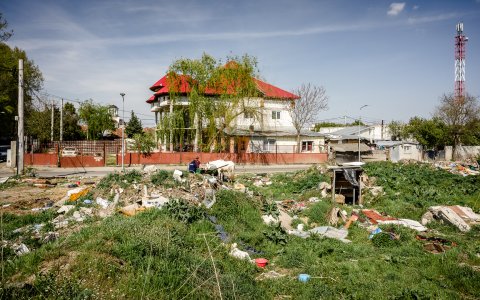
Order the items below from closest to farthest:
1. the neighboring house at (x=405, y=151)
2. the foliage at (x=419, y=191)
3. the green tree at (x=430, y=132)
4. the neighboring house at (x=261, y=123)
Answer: the foliage at (x=419, y=191) < the neighboring house at (x=261, y=123) < the neighboring house at (x=405, y=151) < the green tree at (x=430, y=132)

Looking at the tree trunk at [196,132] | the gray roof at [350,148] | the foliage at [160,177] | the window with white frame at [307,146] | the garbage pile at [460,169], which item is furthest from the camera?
the window with white frame at [307,146]

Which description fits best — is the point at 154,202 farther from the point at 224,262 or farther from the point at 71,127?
the point at 71,127

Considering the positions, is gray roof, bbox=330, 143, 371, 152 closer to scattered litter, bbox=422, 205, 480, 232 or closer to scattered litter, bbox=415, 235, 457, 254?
scattered litter, bbox=422, 205, 480, 232

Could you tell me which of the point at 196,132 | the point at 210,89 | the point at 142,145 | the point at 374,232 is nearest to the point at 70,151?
the point at 142,145

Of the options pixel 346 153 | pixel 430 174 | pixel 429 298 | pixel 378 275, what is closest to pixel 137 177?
pixel 378 275

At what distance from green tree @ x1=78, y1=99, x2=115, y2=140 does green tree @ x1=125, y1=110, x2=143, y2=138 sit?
756 cm

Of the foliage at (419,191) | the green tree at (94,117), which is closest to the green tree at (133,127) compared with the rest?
the green tree at (94,117)

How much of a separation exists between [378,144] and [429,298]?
136ft

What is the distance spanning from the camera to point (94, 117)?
129 ft

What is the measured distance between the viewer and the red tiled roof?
29344mm

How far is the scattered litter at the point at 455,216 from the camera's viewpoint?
30.5 feet

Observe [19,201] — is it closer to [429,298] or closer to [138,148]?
[429,298]

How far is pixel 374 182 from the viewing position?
1463cm

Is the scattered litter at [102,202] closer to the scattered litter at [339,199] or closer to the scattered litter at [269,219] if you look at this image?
the scattered litter at [269,219]
